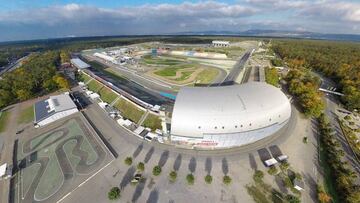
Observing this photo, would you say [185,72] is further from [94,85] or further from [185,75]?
[94,85]

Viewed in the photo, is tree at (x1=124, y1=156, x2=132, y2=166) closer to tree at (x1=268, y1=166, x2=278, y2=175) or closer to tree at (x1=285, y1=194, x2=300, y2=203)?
tree at (x1=268, y1=166, x2=278, y2=175)

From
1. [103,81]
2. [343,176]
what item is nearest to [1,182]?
[103,81]

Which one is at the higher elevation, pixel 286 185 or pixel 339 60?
pixel 339 60

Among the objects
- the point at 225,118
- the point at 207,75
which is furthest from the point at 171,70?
the point at 225,118

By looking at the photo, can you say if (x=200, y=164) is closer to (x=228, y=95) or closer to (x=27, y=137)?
(x=228, y=95)

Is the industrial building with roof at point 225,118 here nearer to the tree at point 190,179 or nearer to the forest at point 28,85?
the tree at point 190,179

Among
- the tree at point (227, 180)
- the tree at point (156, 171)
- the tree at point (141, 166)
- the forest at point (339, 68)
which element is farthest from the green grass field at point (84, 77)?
the forest at point (339, 68)
